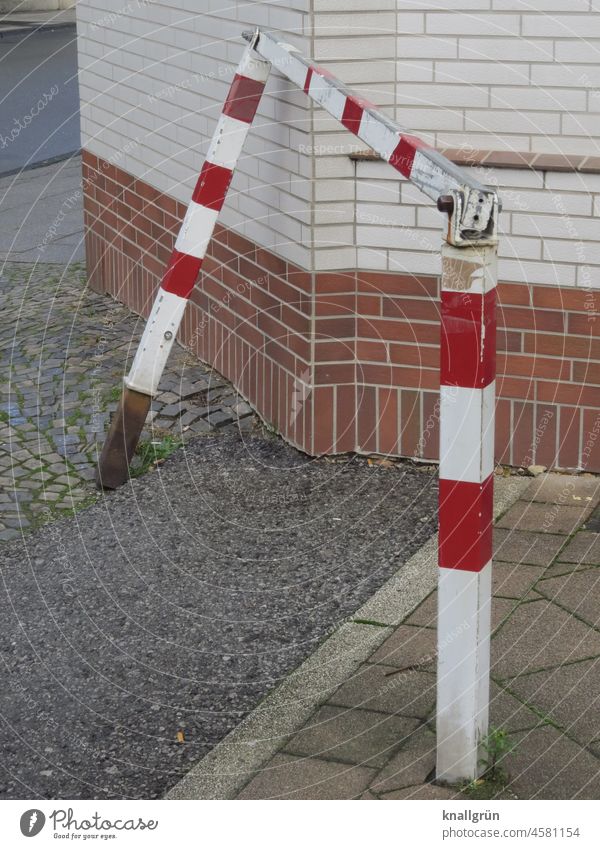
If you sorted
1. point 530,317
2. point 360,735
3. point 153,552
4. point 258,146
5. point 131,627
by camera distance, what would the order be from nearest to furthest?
point 360,735 < point 131,627 < point 153,552 < point 530,317 < point 258,146

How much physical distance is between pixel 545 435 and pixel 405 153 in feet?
7.52

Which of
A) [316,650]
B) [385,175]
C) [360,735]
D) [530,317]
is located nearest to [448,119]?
[385,175]

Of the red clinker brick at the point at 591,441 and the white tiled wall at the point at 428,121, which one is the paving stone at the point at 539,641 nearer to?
the red clinker brick at the point at 591,441

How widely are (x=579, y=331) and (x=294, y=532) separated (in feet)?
4.37

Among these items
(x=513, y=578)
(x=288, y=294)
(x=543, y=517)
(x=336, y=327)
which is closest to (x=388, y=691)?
(x=513, y=578)

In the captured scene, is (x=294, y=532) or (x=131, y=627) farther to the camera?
(x=294, y=532)

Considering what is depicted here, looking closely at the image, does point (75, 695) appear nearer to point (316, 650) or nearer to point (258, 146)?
point (316, 650)

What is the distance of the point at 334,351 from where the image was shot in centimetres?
569

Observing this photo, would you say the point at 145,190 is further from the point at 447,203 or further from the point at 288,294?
the point at 447,203

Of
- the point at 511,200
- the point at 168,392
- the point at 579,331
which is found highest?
the point at 511,200

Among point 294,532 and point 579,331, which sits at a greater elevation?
point 579,331

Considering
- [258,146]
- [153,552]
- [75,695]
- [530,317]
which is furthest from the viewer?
[258,146]

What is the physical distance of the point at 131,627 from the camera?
4488 mm

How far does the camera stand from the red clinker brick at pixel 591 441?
17.7 feet
